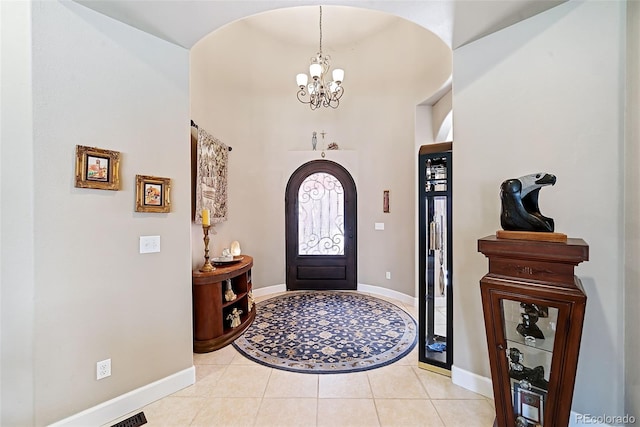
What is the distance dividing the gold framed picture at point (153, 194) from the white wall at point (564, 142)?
2397mm

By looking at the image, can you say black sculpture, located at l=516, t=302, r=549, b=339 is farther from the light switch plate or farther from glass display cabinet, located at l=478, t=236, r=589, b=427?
the light switch plate

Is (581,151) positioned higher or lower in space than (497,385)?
higher

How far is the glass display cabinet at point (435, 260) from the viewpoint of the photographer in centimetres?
240

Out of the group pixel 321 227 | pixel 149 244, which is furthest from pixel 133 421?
pixel 321 227

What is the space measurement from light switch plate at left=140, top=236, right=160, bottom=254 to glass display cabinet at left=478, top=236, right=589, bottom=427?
2293mm

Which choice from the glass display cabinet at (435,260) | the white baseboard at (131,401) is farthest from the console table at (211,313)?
the glass display cabinet at (435,260)

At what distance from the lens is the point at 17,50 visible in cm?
162

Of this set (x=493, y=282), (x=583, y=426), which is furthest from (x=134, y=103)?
(x=583, y=426)

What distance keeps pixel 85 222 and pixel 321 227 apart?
353 cm

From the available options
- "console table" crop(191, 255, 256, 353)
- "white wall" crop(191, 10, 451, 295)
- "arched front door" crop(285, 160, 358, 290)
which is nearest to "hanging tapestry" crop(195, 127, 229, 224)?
"white wall" crop(191, 10, 451, 295)

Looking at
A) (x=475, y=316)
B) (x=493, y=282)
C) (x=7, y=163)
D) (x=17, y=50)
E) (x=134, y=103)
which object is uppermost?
(x=17, y=50)

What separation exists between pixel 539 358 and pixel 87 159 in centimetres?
304

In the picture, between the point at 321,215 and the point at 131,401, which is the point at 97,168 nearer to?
the point at 131,401

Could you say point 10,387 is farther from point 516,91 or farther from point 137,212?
point 516,91
